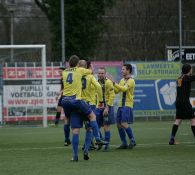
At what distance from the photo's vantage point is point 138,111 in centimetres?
3189

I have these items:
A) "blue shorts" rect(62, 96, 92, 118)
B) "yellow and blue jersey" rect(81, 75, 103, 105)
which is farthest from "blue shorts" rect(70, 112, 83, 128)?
"yellow and blue jersey" rect(81, 75, 103, 105)

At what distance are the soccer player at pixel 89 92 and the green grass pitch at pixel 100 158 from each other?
0.41 m

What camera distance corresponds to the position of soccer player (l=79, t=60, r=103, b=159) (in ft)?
49.5

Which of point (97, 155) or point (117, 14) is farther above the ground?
point (117, 14)

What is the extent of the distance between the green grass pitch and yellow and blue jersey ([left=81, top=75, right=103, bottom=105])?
120 centimetres

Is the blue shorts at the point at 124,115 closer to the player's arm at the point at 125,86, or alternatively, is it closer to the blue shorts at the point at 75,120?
the player's arm at the point at 125,86

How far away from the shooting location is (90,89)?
16891mm

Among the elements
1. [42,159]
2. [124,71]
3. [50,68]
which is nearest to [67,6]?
[50,68]

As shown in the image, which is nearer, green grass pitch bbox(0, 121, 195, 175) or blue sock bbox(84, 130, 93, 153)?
green grass pitch bbox(0, 121, 195, 175)

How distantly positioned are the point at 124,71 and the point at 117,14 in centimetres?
3360

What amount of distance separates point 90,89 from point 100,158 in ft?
6.47

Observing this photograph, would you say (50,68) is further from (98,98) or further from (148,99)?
(98,98)

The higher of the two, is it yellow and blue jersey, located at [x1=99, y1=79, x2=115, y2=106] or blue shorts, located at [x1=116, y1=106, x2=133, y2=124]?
yellow and blue jersey, located at [x1=99, y1=79, x2=115, y2=106]

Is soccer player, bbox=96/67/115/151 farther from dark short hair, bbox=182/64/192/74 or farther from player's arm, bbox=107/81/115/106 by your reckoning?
dark short hair, bbox=182/64/192/74
